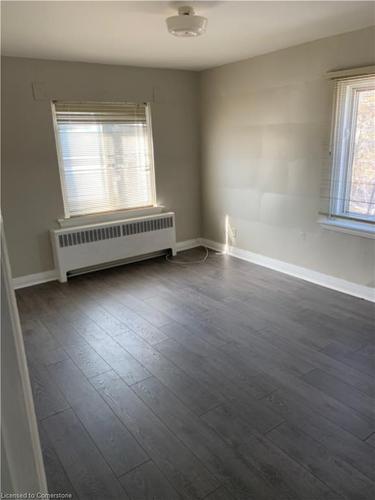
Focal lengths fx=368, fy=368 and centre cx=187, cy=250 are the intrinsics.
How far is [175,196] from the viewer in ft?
16.2

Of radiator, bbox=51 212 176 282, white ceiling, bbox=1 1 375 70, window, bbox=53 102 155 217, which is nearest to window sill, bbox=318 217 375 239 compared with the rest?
white ceiling, bbox=1 1 375 70

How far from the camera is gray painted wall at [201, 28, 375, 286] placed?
340cm

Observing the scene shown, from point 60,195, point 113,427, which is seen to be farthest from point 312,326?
point 60,195

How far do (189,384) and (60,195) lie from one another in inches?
104

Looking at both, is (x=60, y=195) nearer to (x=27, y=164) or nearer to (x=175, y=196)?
(x=27, y=164)

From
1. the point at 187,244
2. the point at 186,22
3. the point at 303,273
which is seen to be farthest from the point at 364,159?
the point at 187,244

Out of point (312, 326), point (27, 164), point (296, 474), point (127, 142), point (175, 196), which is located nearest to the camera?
point (296, 474)

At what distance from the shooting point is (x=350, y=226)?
3.41 metres

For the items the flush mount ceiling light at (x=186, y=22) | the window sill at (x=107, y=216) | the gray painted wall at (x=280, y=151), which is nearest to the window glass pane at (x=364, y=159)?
the gray painted wall at (x=280, y=151)

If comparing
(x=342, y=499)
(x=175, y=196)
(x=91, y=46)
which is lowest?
(x=342, y=499)

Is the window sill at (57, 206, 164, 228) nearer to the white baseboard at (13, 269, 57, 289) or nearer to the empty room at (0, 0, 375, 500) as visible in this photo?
the empty room at (0, 0, 375, 500)

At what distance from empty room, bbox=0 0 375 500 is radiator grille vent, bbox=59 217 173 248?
0.08 feet

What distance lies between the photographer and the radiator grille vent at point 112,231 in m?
4.04

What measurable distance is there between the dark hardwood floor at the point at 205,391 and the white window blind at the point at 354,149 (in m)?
0.89
